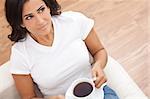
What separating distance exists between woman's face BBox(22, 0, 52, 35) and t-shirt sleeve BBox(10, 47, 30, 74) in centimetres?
10

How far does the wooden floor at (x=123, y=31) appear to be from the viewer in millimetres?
2125

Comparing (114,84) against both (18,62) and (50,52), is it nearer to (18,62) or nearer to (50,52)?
(50,52)

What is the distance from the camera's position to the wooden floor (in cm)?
212

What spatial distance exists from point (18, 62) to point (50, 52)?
0.13 m

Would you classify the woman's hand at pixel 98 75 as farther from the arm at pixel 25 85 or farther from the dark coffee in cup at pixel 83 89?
the arm at pixel 25 85

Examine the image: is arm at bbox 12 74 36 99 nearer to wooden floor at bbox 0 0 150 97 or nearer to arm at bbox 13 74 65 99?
arm at bbox 13 74 65 99

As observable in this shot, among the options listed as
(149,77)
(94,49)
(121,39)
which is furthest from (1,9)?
(94,49)

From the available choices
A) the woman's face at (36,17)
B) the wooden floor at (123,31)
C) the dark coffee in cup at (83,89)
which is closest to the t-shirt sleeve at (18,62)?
the woman's face at (36,17)

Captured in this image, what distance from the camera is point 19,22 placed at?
1.26m

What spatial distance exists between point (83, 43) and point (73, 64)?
0.32 ft

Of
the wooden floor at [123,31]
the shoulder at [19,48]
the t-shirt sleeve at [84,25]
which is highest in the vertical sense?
the shoulder at [19,48]

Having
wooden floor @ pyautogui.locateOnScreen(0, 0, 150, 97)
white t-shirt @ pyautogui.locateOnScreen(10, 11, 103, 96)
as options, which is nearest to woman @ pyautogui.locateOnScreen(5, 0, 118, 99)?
white t-shirt @ pyautogui.locateOnScreen(10, 11, 103, 96)

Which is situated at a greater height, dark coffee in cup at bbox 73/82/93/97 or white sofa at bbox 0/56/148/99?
dark coffee in cup at bbox 73/82/93/97

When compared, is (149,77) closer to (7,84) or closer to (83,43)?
(83,43)
